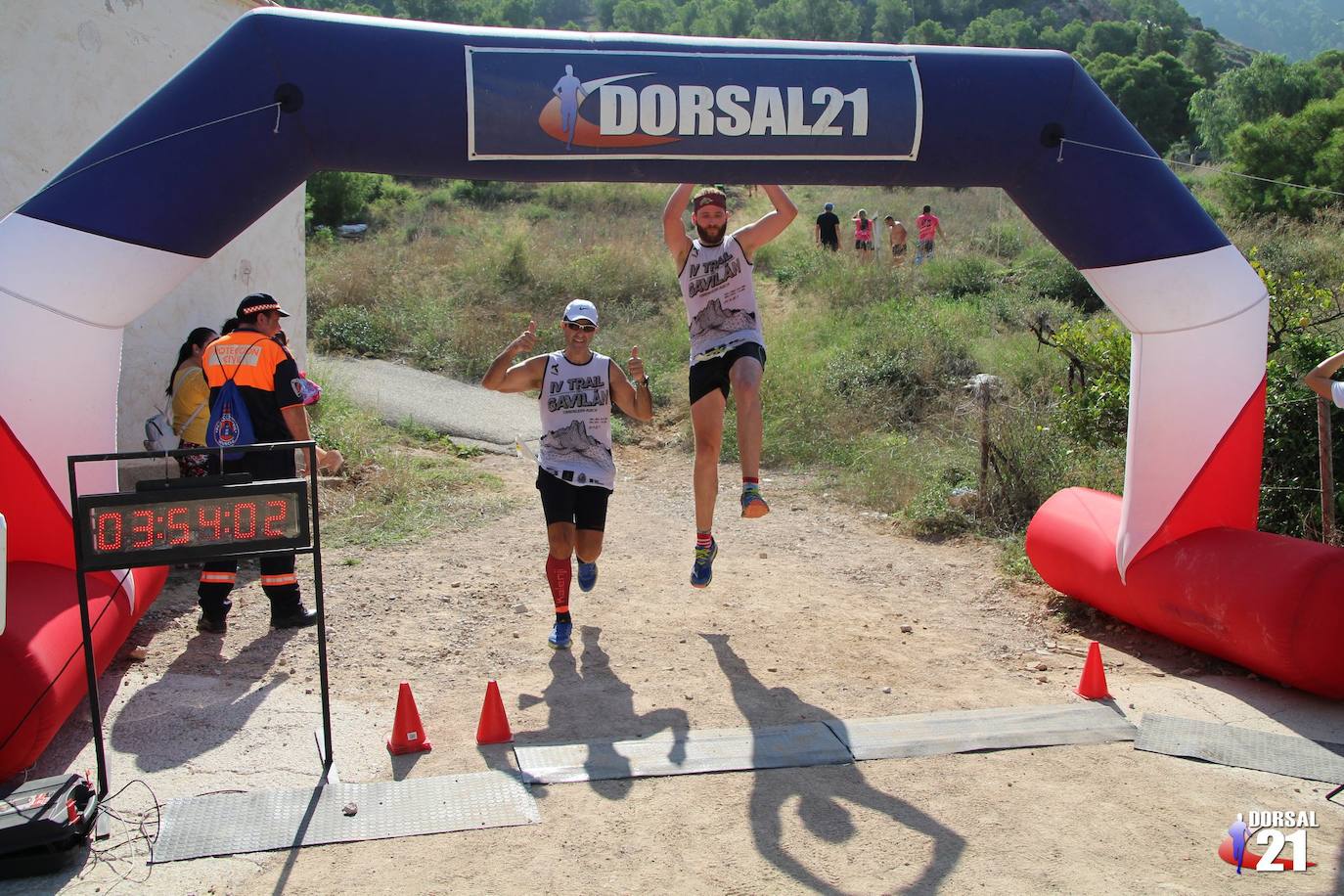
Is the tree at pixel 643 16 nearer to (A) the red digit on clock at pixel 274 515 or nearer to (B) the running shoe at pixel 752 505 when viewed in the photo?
(B) the running shoe at pixel 752 505

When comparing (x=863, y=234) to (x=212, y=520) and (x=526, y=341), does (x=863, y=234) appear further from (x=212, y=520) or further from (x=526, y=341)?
(x=212, y=520)

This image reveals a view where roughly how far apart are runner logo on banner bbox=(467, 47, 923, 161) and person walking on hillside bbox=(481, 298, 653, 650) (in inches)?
39.9

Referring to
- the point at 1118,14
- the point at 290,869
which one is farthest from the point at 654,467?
the point at 1118,14

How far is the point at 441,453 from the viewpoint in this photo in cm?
1216

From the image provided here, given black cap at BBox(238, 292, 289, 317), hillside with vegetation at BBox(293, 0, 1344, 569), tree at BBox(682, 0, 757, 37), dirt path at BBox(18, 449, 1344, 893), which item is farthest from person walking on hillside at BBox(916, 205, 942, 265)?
tree at BBox(682, 0, 757, 37)

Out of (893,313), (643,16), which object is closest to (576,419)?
(893,313)

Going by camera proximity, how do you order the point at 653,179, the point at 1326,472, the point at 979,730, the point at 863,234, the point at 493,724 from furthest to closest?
the point at 863,234 < the point at 1326,472 < the point at 653,179 < the point at 979,730 < the point at 493,724

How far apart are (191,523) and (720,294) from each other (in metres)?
3.24

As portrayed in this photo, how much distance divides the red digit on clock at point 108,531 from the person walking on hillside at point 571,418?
2232 millimetres

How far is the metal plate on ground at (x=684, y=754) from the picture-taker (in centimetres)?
488

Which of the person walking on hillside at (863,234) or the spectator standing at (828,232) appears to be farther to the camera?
the person walking on hillside at (863,234)

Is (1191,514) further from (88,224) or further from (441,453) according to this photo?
(441,453)

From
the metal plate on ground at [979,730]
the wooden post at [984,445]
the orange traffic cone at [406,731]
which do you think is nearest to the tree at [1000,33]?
the wooden post at [984,445]

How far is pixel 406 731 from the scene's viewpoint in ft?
16.7
